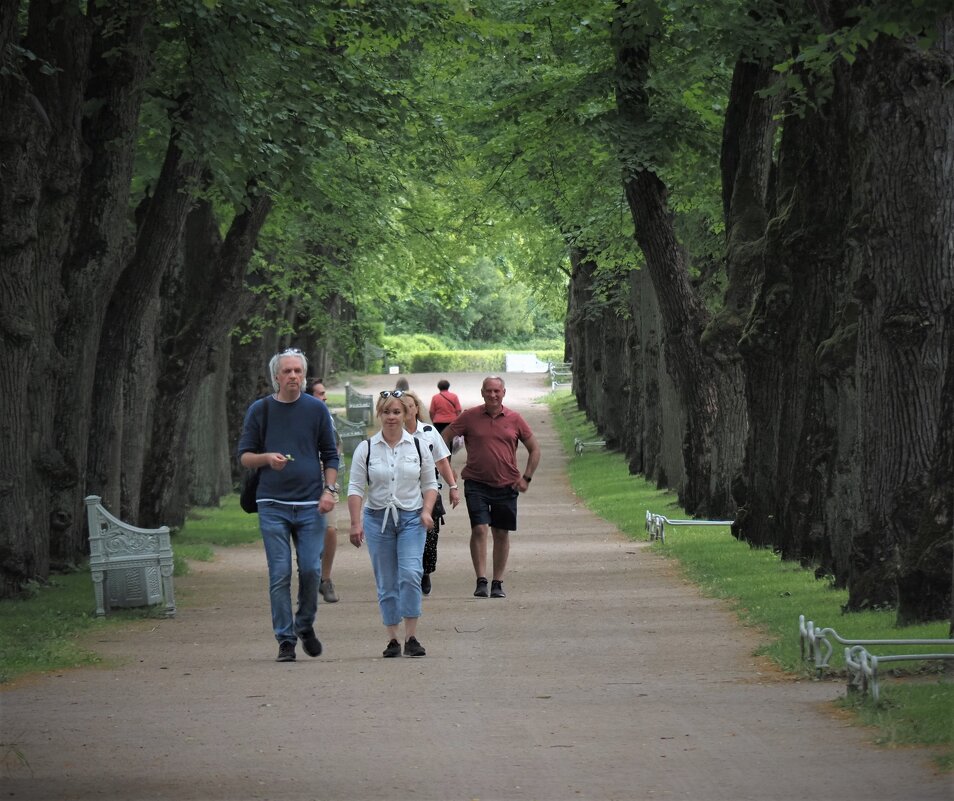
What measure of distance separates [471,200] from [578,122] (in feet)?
24.5

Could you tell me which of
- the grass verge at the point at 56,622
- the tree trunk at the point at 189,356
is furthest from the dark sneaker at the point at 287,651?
the tree trunk at the point at 189,356

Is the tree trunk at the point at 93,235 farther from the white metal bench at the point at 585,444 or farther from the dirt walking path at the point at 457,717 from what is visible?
the white metal bench at the point at 585,444

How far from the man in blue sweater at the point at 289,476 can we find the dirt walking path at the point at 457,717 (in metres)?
0.54

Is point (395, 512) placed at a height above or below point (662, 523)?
above

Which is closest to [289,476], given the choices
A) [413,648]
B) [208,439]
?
[413,648]

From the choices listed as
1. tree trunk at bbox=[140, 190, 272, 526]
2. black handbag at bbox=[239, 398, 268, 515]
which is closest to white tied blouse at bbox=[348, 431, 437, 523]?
black handbag at bbox=[239, 398, 268, 515]

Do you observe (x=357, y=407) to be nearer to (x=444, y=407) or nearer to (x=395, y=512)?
(x=444, y=407)

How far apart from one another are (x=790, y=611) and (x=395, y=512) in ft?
11.3

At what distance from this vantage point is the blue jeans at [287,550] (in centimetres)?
1157

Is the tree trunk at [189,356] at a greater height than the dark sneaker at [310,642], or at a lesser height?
greater

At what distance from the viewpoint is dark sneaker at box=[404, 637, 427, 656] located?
11.9m

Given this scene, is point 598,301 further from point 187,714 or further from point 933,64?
point 187,714

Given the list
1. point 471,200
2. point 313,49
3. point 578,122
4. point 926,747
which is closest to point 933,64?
point 926,747

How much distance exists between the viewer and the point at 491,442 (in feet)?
53.6
